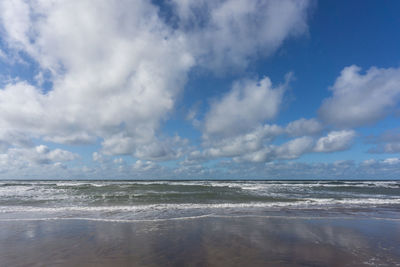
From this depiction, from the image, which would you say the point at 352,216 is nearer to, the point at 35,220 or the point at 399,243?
the point at 399,243

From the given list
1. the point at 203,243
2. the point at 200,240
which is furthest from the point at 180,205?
the point at 203,243

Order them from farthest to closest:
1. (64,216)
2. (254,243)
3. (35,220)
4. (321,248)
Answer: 1. (64,216)
2. (35,220)
3. (254,243)
4. (321,248)

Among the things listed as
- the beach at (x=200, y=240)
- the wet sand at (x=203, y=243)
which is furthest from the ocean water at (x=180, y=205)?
the wet sand at (x=203, y=243)

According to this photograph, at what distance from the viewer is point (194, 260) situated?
637cm

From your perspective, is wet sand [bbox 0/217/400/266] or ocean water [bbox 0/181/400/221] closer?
wet sand [bbox 0/217/400/266]

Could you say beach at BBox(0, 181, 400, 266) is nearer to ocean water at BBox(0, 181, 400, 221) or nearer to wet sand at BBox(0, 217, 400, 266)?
wet sand at BBox(0, 217, 400, 266)

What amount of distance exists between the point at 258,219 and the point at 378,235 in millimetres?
5106

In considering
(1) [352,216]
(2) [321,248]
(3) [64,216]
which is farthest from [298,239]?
(3) [64,216]

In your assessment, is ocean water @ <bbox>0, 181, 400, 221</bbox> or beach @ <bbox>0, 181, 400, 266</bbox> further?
ocean water @ <bbox>0, 181, 400, 221</bbox>

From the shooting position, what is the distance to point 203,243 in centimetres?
785

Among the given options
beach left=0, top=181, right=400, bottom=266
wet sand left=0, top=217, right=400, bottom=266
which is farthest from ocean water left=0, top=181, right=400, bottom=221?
wet sand left=0, top=217, right=400, bottom=266

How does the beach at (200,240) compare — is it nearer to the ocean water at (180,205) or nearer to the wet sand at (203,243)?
the wet sand at (203,243)

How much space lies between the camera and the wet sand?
6379 millimetres

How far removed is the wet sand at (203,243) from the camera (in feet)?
20.9
